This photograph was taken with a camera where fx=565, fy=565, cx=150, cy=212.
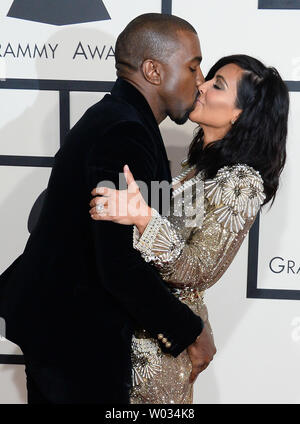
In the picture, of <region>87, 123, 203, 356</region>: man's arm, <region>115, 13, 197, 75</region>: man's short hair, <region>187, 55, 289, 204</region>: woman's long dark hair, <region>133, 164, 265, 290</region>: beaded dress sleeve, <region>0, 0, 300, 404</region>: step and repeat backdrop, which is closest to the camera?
<region>87, 123, 203, 356</region>: man's arm

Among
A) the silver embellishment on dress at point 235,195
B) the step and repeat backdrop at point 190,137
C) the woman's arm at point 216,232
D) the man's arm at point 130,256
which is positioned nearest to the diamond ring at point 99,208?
the man's arm at point 130,256

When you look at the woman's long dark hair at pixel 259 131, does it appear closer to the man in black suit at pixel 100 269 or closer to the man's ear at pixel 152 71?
the man in black suit at pixel 100 269

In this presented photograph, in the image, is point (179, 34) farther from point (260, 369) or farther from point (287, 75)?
point (260, 369)

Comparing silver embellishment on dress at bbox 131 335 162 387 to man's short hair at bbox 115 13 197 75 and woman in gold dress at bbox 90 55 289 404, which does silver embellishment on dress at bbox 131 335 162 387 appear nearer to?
woman in gold dress at bbox 90 55 289 404

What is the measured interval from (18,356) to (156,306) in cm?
113

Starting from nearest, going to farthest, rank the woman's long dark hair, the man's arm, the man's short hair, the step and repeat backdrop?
the man's arm → the man's short hair → the woman's long dark hair → the step and repeat backdrop

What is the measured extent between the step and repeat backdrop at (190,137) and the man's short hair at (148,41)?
0.73 meters

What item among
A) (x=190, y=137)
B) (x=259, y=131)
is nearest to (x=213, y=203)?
(x=259, y=131)

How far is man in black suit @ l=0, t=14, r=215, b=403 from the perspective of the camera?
1.04m

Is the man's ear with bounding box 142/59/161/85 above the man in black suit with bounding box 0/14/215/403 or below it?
above

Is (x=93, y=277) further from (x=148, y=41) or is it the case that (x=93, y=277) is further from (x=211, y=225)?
(x=148, y=41)

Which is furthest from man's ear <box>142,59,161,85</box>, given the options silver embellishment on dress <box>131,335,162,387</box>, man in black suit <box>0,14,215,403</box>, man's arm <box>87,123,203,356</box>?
silver embellishment on dress <box>131,335,162,387</box>

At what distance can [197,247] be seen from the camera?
122 centimetres

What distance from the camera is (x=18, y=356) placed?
80.3 inches
